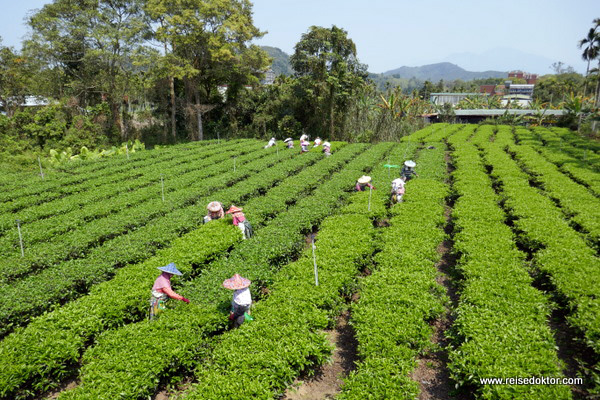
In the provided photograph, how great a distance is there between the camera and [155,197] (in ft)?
51.4

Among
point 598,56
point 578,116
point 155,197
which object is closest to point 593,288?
point 155,197

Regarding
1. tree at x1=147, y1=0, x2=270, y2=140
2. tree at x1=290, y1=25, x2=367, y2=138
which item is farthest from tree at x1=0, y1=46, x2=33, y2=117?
tree at x1=290, y1=25, x2=367, y2=138

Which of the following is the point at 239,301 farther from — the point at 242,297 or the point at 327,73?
the point at 327,73

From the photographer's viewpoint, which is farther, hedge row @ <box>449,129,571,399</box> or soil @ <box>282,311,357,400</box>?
soil @ <box>282,311,357,400</box>

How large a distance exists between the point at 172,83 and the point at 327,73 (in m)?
15.9

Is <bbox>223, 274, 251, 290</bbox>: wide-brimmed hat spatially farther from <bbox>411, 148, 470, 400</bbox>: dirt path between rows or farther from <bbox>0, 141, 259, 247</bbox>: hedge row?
<bbox>0, 141, 259, 247</bbox>: hedge row

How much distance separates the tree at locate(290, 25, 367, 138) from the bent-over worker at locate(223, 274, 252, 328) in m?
29.9

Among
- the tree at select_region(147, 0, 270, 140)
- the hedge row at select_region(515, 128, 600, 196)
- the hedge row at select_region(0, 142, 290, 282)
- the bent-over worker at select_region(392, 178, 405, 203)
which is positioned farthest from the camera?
the tree at select_region(147, 0, 270, 140)

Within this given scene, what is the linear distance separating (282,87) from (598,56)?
4096 cm

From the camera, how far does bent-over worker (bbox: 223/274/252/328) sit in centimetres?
719

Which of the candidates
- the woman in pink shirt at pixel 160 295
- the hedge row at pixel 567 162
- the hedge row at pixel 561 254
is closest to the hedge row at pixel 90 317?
the woman in pink shirt at pixel 160 295

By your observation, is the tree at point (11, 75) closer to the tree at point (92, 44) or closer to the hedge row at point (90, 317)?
the tree at point (92, 44)

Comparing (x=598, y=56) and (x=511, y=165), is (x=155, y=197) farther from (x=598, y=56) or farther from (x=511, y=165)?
(x=598, y=56)

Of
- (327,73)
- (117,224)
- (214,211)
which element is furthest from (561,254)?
(327,73)
